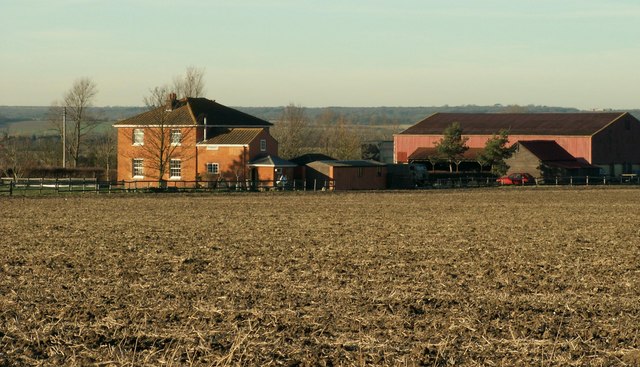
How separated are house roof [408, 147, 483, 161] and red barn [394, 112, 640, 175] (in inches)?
44.8

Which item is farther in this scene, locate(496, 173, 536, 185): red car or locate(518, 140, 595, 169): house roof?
locate(518, 140, 595, 169): house roof

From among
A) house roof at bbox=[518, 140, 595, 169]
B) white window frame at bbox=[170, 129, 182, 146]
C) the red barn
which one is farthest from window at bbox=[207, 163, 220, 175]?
the red barn

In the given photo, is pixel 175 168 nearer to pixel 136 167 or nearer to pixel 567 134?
pixel 136 167

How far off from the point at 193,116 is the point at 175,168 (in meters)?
3.56

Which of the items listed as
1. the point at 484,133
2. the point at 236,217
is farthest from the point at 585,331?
the point at 484,133

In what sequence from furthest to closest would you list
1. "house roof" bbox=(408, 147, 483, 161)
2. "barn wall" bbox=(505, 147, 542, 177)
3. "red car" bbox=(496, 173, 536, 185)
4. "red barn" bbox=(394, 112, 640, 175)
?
"house roof" bbox=(408, 147, 483, 161) < "red barn" bbox=(394, 112, 640, 175) < "barn wall" bbox=(505, 147, 542, 177) < "red car" bbox=(496, 173, 536, 185)

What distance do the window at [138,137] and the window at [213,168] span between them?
4.93 metres

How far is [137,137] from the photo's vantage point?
7669 cm

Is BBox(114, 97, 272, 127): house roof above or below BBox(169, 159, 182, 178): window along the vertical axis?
above

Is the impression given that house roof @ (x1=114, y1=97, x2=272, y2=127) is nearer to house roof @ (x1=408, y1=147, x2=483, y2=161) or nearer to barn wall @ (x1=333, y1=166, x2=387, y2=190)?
barn wall @ (x1=333, y1=166, x2=387, y2=190)

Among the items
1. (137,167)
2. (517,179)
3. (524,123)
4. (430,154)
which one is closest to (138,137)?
(137,167)

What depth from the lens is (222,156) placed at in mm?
74062

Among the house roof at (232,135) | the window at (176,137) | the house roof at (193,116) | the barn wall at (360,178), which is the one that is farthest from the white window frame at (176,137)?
the barn wall at (360,178)

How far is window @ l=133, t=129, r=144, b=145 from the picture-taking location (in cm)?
7620
